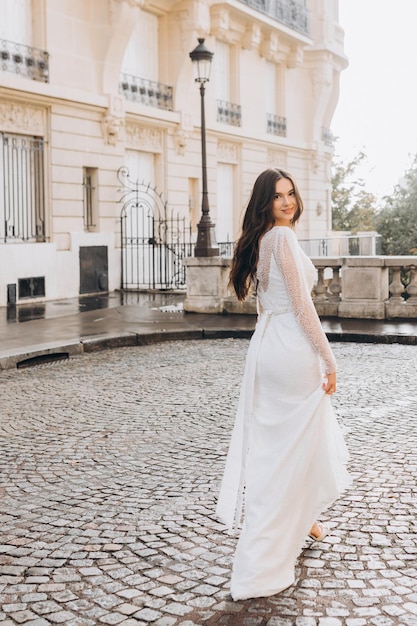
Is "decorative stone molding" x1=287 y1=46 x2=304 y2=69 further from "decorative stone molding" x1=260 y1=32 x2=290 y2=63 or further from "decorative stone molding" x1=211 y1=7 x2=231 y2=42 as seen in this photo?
"decorative stone molding" x1=211 y1=7 x2=231 y2=42

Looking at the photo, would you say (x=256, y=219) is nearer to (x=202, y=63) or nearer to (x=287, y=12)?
(x=202, y=63)

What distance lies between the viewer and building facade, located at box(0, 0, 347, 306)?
56.5ft

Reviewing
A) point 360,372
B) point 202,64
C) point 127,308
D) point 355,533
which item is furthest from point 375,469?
point 202,64

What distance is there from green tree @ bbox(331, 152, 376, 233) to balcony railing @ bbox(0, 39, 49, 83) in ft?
91.4

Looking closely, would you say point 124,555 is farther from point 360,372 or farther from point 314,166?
point 314,166

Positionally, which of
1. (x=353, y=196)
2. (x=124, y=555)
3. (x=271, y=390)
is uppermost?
(x=353, y=196)

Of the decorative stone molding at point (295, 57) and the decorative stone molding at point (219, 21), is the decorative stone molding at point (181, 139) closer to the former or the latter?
the decorative stone molding at point (219, 21)

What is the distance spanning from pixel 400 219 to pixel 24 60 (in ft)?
58.5

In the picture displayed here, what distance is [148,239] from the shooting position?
2120 cm

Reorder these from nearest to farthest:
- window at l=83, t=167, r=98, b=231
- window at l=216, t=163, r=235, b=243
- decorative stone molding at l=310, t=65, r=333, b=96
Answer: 1. window at l=83, t=167, r=98, b=231
2. window at l=216, t=163, r=235, b=243
3. decorative stone molding at l=310, t=65, r=333, b=96

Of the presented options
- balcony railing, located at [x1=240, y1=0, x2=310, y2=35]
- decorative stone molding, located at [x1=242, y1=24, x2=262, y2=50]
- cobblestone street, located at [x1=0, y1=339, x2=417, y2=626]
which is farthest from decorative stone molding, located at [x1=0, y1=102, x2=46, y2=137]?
decorative stone molding, located at [x1=242, y1=24, x2=262, y2=50]

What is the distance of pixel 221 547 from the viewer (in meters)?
3.88

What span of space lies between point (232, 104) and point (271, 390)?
2273 centimetres

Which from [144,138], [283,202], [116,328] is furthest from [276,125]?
[283,202]
